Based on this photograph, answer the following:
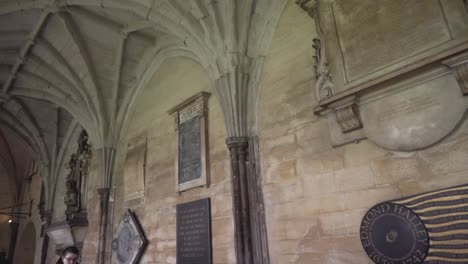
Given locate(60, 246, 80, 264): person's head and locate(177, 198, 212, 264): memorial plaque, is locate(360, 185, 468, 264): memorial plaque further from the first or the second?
locate(60, 246, 80, 264): person's head

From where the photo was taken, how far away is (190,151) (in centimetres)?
516

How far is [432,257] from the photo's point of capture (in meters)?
2.41

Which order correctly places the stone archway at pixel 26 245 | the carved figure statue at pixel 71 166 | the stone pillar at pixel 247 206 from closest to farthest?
1. the stone pillar at pixel 247 206
2. the carved figure statue at pixel 71 166
3. the stone archway at pixel 26 245

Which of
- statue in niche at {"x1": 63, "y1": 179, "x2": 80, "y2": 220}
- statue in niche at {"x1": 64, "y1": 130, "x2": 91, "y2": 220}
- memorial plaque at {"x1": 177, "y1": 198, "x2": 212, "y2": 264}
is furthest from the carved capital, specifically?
statue in niche at {"x1": 63, "y1": 179, "x2": 80, "y2": 220}

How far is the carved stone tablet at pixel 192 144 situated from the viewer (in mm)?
4902

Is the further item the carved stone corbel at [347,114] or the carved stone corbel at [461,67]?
the carved stone corbel at [347,114]

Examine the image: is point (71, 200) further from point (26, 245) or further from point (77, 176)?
point (26, 245)

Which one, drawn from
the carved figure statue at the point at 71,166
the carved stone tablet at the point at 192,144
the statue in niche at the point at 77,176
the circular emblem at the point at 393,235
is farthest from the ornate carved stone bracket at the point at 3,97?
the circular emblem at the point at 393,235

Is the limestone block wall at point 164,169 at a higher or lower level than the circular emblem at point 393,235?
higher

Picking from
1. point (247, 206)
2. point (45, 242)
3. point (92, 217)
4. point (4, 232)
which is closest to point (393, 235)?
point (247, 206)

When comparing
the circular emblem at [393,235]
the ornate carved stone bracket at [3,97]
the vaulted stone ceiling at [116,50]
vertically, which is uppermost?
the ornate carved stone bracket at [3,97]

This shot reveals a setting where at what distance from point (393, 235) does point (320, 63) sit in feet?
5.76

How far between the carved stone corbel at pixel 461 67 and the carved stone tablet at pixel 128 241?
5.01 m

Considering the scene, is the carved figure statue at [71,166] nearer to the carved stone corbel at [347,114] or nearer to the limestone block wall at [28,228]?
the limestone block wall at [28,228]
